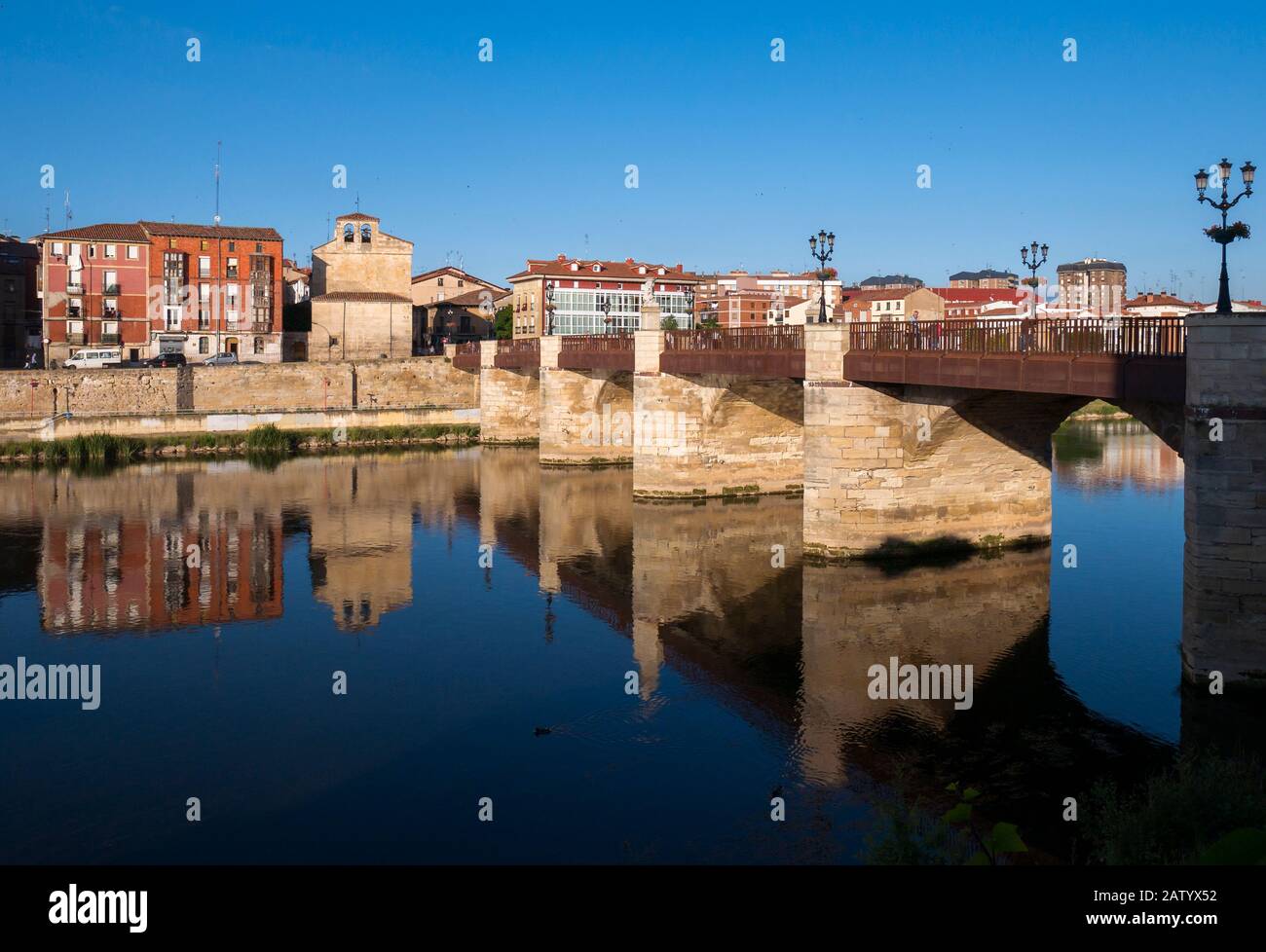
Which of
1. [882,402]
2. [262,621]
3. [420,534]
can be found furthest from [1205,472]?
[420,534]

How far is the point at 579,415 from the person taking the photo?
48.7 m

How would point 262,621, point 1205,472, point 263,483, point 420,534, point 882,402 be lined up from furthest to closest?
point 263,483
point 420,534
point 882,402
point 262,621
point 1205,472

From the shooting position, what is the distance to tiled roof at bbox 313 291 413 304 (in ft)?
242

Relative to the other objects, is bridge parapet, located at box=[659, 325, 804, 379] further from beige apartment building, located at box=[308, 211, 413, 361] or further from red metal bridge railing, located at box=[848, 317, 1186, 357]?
beige apartment building, located at box=[308, 211, 413, 361]

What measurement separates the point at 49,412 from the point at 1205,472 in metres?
53.1

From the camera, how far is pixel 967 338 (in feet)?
78.0

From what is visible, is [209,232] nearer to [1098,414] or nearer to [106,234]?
[106,234]

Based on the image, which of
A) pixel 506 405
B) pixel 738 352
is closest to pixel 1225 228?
pixel 738 352

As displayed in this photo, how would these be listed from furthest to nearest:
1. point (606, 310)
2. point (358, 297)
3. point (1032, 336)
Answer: point (606, 310) < point (358, 297) < point (1032, 336)

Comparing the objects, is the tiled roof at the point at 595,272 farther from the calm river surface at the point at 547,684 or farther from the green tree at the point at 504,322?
the calm river surface at the point at 547,684

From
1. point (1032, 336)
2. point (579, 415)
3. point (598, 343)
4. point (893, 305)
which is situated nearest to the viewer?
point (1032, 336)

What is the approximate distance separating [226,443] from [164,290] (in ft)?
67.0
